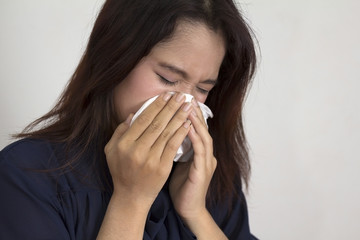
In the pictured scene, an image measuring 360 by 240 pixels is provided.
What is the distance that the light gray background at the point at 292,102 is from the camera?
5.22 ft

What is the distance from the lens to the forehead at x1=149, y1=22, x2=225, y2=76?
1059 millimetres

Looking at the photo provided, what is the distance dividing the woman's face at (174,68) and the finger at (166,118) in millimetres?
51

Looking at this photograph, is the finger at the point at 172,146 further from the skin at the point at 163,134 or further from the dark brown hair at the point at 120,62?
the dark brown hair at the point at 120,62

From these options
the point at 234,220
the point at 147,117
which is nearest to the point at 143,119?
the point at 147,117

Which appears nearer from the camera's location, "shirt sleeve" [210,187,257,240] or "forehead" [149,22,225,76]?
"forehead" [149,22,225,76]

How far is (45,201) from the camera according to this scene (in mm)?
996

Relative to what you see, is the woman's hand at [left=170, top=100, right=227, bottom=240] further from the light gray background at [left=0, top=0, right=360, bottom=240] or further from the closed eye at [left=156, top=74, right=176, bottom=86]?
the light gray background at [left=0, top=0, right=360, bottom=240]

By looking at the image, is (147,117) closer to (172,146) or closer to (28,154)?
(172,146)

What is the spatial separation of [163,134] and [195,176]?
0.63ft

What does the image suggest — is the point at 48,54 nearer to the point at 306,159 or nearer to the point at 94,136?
the point at 94,136

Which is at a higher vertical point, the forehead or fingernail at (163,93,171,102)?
the forehead

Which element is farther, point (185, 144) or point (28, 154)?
point (185, 144)

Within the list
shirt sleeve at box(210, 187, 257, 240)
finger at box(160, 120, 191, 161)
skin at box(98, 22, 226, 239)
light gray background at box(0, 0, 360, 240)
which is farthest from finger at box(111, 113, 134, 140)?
light gray background at box(0, 0, 360, 240)

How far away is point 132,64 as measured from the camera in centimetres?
105
